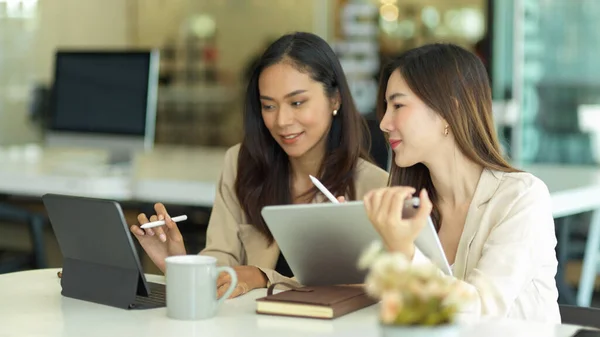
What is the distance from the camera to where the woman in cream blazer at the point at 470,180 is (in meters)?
1.89

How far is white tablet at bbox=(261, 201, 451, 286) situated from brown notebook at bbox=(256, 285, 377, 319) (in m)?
0.08

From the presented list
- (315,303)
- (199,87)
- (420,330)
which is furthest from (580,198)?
(199,87)

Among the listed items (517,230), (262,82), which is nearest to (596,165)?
(262,82)

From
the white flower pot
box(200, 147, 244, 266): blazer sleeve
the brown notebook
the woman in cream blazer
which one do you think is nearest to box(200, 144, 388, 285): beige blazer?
box(200, 147, 244, 266): blazer sleeve

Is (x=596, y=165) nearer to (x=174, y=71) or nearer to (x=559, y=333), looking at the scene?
(x=174, y=71)

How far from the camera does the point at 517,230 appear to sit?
1896 millimetres

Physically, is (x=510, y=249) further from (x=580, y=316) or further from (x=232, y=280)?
(x=232, y=280)

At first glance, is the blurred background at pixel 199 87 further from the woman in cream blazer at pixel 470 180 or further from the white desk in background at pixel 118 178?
the woman in cream blazer at pixel 470 180

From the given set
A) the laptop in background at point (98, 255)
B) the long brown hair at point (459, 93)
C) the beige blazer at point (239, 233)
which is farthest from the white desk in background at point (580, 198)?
the laptop in background at point (98, 255)

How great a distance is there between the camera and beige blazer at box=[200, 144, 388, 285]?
249 centimetres

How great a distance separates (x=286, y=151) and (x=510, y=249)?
0.82 meters

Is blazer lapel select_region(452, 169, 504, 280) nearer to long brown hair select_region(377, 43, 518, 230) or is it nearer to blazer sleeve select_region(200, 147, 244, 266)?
long brown hair select_region(377, 43, 518, 230)

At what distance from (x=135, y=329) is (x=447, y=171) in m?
0.79

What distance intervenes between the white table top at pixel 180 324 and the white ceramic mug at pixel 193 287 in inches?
0.8
